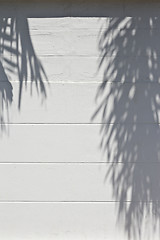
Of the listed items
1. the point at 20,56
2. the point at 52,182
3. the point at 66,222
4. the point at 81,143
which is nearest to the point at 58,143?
the point at 81,143

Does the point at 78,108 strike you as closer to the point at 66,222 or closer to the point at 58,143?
the point at 58,143

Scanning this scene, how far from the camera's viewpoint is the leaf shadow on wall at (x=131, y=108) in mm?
2988

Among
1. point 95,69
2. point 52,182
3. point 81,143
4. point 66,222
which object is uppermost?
point 95,69

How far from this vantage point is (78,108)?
299 cm

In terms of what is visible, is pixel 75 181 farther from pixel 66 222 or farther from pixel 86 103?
pixel 86 103

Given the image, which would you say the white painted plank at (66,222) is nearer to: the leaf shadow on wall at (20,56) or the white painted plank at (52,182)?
the white painted plank at (52,182)

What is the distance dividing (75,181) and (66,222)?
38cm

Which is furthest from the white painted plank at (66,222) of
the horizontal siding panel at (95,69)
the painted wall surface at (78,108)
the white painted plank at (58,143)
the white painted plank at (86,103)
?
the horizontal siding panel at (95,69)

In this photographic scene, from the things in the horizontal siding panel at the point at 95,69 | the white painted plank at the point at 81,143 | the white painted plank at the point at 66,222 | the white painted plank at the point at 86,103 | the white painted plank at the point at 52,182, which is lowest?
the white painted plank at the point at 66,222

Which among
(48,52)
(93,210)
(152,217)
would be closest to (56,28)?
(48,52)

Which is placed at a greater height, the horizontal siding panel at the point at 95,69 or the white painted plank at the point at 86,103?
the horizontal siding panel at the point at 95,69

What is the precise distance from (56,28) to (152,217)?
1899 mm

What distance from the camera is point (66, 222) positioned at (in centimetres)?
303

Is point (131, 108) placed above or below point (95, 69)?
below
